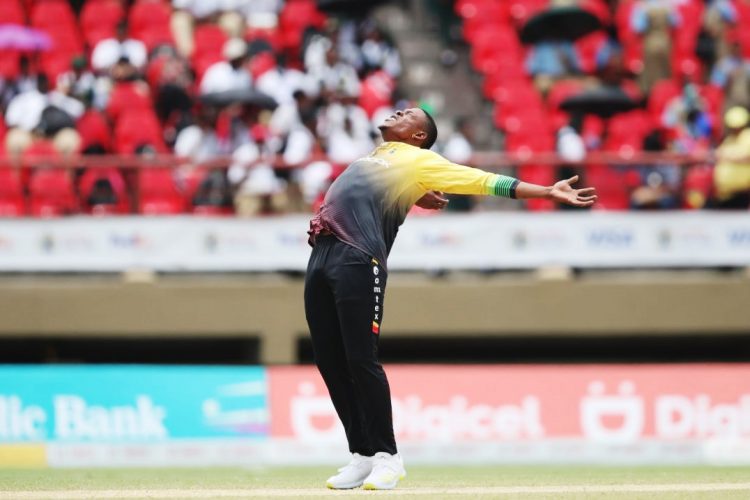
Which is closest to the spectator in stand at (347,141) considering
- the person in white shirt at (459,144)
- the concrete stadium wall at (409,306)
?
the person in white shirt at (459,144)

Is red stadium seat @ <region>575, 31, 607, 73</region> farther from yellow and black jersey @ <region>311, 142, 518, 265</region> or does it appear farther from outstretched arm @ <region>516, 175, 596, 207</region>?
outstretched arm @ <region>516, 175, 596, 207</region>

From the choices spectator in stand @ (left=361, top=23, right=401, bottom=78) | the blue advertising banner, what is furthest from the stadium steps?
the blue advertising banner

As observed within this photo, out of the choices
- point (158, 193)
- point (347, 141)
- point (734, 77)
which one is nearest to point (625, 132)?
point (734, 77)

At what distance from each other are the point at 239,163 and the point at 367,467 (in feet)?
24.8

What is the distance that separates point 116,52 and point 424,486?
11.0 metres

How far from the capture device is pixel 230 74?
1705cm

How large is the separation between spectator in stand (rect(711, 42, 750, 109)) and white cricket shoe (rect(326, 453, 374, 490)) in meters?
10.6

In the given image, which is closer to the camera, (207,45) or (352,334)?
(352,334)

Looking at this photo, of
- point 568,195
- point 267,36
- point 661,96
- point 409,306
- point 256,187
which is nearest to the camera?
point 568,195

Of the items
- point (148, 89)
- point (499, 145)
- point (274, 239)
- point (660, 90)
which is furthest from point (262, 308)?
point (660, 90)

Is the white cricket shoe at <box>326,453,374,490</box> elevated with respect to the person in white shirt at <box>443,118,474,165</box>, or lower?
lower

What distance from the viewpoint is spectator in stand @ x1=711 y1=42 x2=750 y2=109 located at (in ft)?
57.7

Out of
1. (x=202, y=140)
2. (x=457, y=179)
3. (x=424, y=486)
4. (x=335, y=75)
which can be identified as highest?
(x=335, y=75)

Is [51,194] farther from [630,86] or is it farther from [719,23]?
[719,23]
